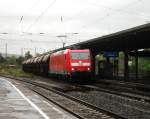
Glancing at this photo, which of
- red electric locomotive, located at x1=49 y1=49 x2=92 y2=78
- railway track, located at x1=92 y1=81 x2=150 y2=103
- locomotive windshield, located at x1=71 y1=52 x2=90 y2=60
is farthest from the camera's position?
locomotive windshield, located at x1=71 y1=52 x2=90 y2=60

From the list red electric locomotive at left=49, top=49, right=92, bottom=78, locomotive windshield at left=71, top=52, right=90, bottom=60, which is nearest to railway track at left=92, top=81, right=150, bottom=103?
red electric locomotive at left=49, top=49, right=92, bottom=78

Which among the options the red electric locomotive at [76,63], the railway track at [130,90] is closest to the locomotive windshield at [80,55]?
the red electric locomotive at [76,63]

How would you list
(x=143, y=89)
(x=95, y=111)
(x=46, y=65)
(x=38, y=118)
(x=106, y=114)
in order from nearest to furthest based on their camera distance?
(x=38, y=118), (x=106, y=114), (x=95, y=111), (x=143, y=89), (x=46, y=65)

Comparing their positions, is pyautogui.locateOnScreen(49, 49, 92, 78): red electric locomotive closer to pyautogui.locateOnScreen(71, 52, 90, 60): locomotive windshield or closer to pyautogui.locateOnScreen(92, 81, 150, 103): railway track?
pyautogui.locateOnScreen(71, 52, 90, 60): locomotive windshield

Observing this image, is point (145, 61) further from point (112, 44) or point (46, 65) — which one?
point (112, 44)

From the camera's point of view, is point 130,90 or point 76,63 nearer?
point 130,90

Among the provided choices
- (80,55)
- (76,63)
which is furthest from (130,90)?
(80,55)

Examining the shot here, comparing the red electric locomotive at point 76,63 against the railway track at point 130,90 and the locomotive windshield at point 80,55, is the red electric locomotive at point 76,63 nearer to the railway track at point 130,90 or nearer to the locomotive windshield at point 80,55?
the locomotive windshield at point 80,55

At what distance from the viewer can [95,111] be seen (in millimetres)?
16422

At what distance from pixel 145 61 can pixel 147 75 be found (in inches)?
412

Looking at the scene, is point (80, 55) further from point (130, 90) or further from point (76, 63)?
point (130, 90)

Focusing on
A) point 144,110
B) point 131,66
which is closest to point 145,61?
point 131,66

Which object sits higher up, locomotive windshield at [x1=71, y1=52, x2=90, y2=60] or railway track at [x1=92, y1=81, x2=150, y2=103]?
locomotive windshield at [x1=71, y1=52, x2=90, y2=60]

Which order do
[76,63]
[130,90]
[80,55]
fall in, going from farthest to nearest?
1. [80,55]
2. [76,63]
3. [130,90]
